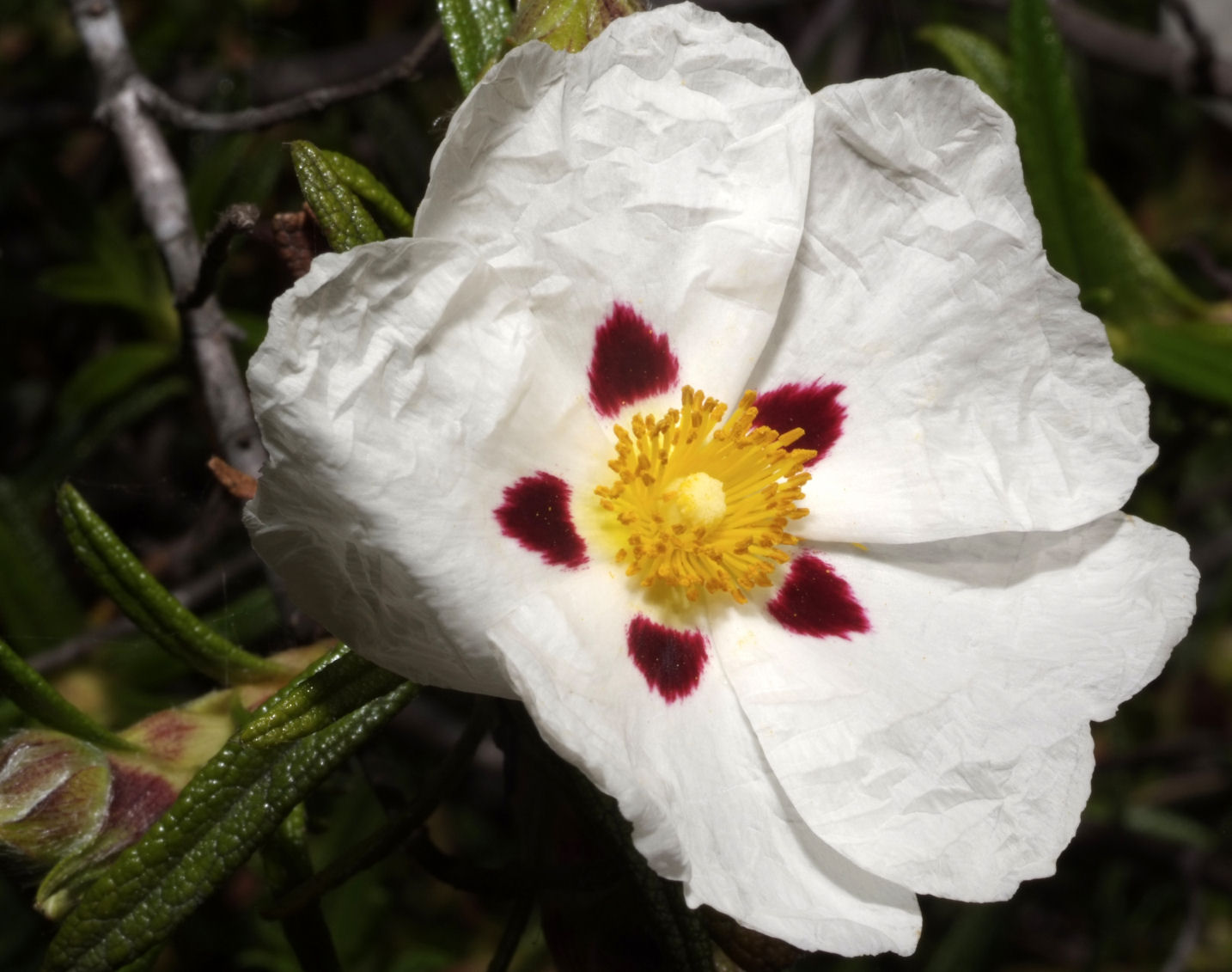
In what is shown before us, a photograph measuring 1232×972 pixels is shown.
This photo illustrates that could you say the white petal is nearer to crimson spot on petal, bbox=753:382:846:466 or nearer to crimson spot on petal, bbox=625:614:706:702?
crimson spot on petal, bbox=625:614:706:702

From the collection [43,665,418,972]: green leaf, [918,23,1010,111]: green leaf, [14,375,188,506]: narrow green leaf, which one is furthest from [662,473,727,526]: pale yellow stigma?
[14,375,188,506]: narrow green leaf

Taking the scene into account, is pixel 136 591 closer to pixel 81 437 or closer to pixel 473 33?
pixel 473 33

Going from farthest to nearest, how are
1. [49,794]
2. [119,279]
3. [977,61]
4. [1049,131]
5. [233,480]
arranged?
[119,279]
[977,61]
[1049,131]
[233,480]
[49,794]

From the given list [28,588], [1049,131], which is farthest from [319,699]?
[1049,131]

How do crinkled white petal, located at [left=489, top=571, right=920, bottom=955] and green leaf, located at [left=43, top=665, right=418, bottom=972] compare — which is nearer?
crinkled white petal, located at [left=489, top=571, right=920, bottom=955]

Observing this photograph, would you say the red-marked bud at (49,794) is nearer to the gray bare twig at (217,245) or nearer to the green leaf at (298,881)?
the green leaf at (298,881)

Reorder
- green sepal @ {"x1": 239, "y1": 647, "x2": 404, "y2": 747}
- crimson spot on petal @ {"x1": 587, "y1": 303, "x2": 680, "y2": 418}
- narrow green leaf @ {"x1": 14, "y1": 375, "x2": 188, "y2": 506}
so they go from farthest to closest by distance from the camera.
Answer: narrow green leaf @ {"x1": 14, "y1": 375, "x2": 188, "y2": 506}
crimson spot on petal @ {"x1": 587, "y1": 303, "x2": 680, "y2": 418}
green sepal @ {"x1": 239, "y1": 647, "x2": 404, "y2": 747}

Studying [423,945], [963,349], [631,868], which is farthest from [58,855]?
[423,945]
